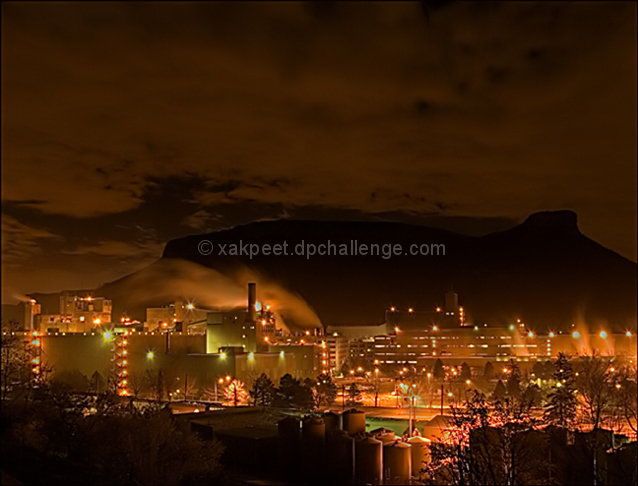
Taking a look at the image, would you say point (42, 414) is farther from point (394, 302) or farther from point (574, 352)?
point (394, 302)

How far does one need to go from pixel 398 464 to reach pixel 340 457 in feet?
3.15

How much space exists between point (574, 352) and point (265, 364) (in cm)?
1472

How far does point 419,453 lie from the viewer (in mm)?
9750

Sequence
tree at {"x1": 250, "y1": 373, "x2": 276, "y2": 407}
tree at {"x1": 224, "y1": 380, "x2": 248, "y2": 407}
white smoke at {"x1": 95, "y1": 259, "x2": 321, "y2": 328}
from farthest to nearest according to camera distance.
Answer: white smoke at {"x1": 95, "y1": 259, "x2": 321, "y2": 328}, tree at {"x1": 224, "y1": 380, "x2": 248, "y2": 407}, tree at {"x1": 250, "y1": 373, "x2": 276, "y2": 407}

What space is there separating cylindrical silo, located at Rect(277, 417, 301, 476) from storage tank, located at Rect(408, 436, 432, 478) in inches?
76.1

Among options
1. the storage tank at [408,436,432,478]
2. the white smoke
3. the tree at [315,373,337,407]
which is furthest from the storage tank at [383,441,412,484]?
the white smoke

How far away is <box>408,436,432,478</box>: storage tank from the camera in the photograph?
378 inches

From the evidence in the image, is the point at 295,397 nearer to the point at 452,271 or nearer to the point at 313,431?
the point at 313,431

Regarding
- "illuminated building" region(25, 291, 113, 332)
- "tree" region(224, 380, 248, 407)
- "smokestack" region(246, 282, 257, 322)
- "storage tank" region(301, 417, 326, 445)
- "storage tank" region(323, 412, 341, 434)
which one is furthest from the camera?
"illuminated building" region(25, 291, 113, 332)

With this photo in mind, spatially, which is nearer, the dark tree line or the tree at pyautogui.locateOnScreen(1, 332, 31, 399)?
the tree at pyautogui.locateOnScreen(1, 332, 31, 399)

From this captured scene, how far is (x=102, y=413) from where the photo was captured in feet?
33.6

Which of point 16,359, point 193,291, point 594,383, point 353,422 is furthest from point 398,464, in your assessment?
point 193,291

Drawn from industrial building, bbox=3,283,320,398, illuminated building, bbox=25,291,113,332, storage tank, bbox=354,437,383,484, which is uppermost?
illuminated building, bbox=25,291,113,332

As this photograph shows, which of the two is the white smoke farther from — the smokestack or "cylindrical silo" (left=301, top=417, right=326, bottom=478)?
"cylindrical silo" (left=301, top=417, right=326, bottom=478)
